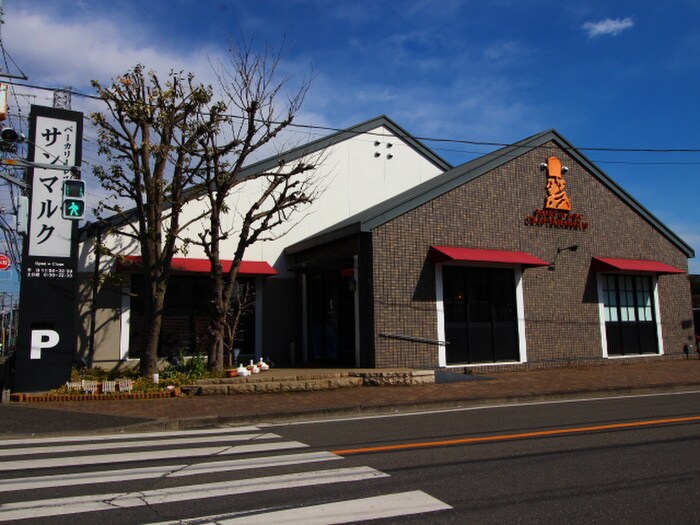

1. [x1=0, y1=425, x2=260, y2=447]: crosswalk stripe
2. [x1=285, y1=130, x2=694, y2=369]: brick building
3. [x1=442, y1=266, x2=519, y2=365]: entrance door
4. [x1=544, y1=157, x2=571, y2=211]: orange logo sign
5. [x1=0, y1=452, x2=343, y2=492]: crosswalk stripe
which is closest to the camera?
[x1=0, y1=452, x2=343, y2=492]: crosswalk stripe

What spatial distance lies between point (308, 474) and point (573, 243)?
15.6 meters

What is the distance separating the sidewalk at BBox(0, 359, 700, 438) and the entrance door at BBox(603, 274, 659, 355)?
363 centimetres

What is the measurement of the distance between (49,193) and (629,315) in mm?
17948

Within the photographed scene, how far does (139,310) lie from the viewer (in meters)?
17.1

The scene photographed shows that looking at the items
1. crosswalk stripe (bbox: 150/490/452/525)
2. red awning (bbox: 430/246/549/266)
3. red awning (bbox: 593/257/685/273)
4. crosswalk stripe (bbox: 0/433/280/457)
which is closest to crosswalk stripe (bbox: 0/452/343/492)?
crosswalk stripe (bbox: 0/433/280/457)

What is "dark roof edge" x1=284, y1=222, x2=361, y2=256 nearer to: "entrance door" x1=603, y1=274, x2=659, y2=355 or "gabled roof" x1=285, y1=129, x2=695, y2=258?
"gabled roof" x1=285, y1=129, x2=695, y2=258

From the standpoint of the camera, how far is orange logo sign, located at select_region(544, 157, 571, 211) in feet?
63.2

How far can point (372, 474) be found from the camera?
624 centimetres

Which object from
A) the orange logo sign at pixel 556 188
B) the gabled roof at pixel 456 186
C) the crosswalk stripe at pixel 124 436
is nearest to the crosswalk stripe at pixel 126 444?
the crosswalk stripe at pixel 124 436

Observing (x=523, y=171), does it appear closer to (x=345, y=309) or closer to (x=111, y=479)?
(x=345, y=309)

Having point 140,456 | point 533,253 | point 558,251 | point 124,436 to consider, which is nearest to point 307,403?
point 124,436

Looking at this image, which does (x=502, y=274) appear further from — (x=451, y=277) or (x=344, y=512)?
(x=344, y=512)

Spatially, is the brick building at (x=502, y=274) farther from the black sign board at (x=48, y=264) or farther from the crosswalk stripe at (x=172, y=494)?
the crosswalk stripe at (x=172, y=494)

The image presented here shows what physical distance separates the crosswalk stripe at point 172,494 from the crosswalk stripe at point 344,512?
2.31ft
